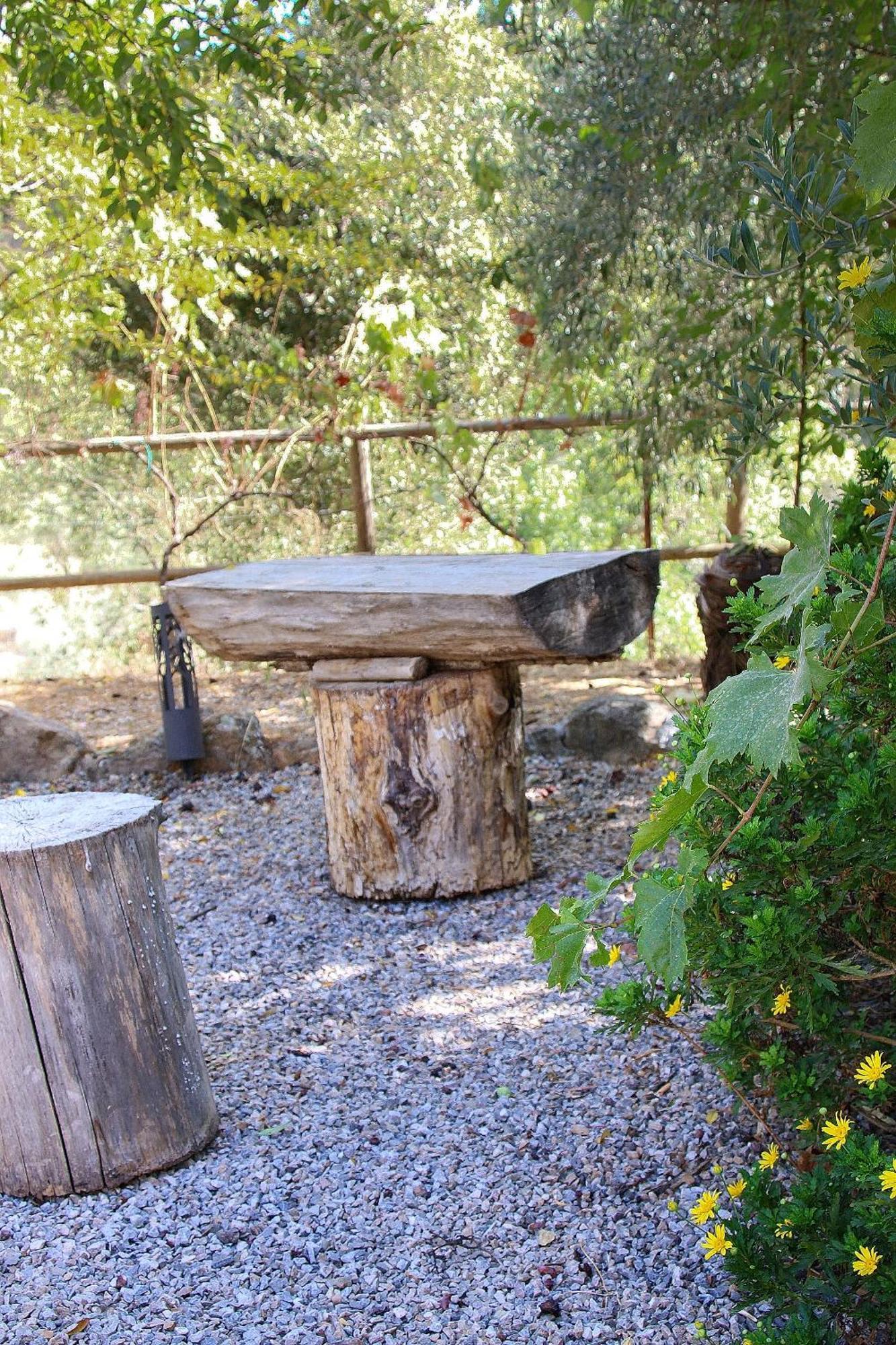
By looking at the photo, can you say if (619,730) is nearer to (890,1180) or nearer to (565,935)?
(890,1180)

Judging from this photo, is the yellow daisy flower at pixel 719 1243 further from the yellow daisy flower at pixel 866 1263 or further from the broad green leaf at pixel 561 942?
the broad green leaf at pixel 561 942

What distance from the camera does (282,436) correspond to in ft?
20.0

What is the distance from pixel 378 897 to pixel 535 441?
4508mm

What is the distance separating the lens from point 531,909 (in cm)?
331

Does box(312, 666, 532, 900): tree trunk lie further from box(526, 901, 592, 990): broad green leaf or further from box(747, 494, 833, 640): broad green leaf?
box(747, 494, 833, 640): broad green leaf

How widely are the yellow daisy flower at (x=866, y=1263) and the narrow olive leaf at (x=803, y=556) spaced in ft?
2.74

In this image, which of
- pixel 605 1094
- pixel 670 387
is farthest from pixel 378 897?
pixel 670 387

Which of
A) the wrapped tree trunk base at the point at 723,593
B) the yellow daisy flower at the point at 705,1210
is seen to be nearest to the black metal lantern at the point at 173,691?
the wrapped tree trunk base at the point at 723,593

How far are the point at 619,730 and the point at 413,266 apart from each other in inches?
163

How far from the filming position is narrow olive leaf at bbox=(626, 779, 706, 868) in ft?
2.98

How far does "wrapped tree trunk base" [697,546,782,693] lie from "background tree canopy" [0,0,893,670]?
0.33 m

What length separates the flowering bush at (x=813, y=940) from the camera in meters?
1.35

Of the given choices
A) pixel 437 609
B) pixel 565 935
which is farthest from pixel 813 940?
pixel 437 609

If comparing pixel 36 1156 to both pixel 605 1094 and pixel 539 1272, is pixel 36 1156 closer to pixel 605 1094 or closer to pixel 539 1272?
pixel 539 1272
